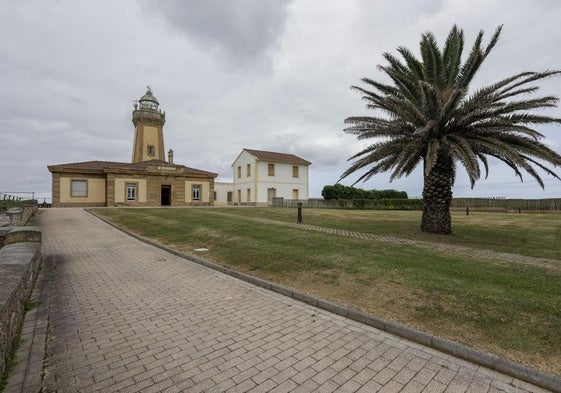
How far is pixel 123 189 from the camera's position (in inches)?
1251

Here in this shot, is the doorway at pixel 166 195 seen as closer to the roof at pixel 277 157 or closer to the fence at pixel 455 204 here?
the roof at pixel 277 157

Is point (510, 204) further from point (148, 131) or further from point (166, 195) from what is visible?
point (148, 131)

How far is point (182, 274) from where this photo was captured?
669 cm

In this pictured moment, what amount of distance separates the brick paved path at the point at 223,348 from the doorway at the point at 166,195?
1187 inches

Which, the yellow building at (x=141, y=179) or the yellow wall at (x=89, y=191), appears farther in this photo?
the yellow building at (x=141, y=179)

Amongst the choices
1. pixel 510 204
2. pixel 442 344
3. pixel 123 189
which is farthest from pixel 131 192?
pixel 510 204

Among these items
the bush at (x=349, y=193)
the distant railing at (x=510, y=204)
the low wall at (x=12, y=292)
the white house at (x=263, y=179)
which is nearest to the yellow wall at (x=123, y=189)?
the white house at (x=263, y=179)

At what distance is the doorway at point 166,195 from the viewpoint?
3455cm

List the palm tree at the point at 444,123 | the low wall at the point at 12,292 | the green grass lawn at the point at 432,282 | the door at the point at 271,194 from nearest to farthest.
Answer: the low wall at the point at 12,292, the green grass lawn at the point at 432,282, the palm tree at the point at 444,123, the door at the point at 271,194

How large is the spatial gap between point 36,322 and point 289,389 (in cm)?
375

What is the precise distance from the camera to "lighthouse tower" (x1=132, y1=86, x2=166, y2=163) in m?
38.8

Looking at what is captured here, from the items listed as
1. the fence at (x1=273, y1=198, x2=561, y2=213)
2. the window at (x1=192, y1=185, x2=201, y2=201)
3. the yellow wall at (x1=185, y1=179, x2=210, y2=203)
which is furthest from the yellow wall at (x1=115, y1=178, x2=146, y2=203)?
the fence at (x1=273, y1=198, x2=561, y2=213)

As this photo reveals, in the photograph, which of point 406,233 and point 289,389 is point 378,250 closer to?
point 406,233

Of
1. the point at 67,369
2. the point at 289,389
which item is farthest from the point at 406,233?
the point at 67,369
